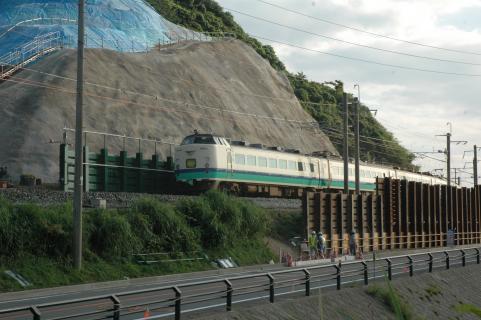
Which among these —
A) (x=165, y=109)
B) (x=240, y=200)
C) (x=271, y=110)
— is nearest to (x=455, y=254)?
(x=240, y=200)

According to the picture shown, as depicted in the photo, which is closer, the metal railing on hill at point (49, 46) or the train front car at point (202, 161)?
the train front car at point (202, 161)

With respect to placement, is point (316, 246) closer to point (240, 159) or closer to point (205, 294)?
point (240, 159)

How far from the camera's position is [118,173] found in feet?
173

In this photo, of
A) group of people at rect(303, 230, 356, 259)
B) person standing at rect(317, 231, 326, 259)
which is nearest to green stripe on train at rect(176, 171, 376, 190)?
group of people at rect(303, 230, 356, 259)

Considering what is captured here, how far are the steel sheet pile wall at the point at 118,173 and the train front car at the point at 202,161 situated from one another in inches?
131

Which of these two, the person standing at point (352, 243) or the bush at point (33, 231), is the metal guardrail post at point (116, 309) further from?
the person standing at point (352, 243)

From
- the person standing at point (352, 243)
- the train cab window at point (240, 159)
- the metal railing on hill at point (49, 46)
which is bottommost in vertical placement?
the person standing at point (352, 243)

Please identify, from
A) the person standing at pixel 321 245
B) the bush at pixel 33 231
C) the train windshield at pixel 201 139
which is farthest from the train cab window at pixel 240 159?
the bush at pixel 33 231

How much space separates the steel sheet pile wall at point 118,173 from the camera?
46250 millimetres

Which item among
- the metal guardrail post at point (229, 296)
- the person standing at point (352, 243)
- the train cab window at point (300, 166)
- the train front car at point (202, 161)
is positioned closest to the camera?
the metal guardrail post at point (229, 296)

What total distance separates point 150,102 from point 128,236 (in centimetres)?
5207

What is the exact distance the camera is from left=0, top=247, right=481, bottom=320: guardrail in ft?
45.8

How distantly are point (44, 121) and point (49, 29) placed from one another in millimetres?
28288

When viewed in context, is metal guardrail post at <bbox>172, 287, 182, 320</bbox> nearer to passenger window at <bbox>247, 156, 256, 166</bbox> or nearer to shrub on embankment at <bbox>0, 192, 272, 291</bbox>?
shrub on embankment at <bbox>0, 192, 272, 291</bbox>
